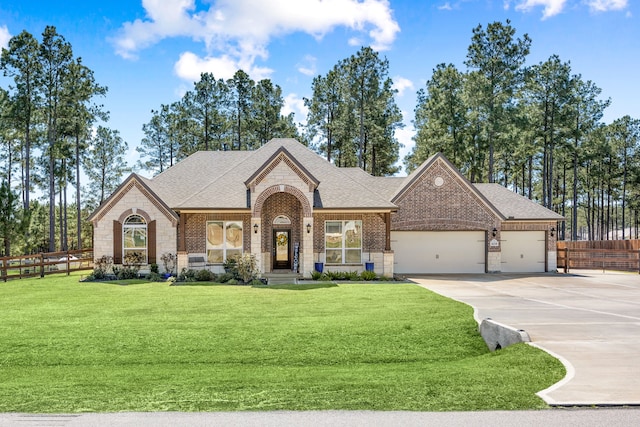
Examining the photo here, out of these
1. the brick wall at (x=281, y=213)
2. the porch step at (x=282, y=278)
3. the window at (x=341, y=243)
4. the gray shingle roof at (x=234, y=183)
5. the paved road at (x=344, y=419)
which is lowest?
the porch step at (x=282, y=278)

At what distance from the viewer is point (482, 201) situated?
80.0 feet

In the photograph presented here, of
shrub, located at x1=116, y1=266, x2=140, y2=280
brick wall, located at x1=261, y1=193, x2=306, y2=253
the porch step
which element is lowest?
the porch step

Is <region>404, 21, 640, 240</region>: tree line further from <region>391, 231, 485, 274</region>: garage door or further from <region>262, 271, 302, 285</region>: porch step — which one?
<region>262, 271, 302, 285</region>: porch step

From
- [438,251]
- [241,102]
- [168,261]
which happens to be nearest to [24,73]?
[241,102]

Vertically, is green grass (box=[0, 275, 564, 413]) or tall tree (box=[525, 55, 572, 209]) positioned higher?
tall tree (box=[525, 55, 572, 209])

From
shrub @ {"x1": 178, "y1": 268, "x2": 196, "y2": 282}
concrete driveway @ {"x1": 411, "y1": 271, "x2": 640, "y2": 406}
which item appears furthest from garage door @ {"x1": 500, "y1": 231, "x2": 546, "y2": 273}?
shrub @ {"x1": 178, "y1": 268, "x2": 196, "y2": 282}

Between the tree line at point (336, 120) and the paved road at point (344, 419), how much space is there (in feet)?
75.7

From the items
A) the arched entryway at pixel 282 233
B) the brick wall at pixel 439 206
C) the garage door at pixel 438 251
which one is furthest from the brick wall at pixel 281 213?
the garage door at pixel 438 251

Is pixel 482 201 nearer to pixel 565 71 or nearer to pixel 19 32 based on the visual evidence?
pixel 565 71

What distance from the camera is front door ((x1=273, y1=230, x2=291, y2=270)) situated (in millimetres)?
23172

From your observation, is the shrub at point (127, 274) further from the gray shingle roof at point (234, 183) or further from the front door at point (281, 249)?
the front door at point (281, 249)

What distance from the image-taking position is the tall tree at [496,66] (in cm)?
3397

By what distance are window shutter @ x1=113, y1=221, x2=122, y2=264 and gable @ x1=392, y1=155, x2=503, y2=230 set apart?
13501mm

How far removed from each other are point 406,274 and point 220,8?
15192mm
